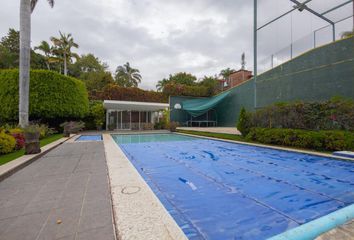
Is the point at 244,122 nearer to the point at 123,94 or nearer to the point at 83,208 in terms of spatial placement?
the point at 83,208

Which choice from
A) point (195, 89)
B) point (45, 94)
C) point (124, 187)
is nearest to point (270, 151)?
→ point (124, 187)

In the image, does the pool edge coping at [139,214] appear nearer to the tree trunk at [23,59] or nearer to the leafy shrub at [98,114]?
the tree trunk at [23,59]

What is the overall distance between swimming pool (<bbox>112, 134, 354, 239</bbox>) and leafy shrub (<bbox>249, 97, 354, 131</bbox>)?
2389 mm

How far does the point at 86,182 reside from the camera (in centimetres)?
368

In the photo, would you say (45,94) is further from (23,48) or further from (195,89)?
(195,89)

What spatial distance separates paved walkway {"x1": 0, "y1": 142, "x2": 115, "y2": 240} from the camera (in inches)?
79.4

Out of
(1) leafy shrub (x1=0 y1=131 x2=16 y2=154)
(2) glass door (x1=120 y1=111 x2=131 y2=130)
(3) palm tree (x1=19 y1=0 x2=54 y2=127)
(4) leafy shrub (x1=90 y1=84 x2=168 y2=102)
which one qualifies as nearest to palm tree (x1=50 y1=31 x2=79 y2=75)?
(4) leafy shrub (x1=90 y1=84 x2=168 y2=102)

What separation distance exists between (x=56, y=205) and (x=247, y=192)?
135 inches

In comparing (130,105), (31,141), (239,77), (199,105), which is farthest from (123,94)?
(239,77)

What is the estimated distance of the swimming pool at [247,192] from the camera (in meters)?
2.59

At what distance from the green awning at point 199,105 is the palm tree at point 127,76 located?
18.1 m

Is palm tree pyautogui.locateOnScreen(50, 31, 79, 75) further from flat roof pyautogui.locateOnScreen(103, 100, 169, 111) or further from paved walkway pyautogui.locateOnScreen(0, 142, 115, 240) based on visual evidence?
paved walkway pyautogui.locateOnScreen(0, 142, 115, 240)

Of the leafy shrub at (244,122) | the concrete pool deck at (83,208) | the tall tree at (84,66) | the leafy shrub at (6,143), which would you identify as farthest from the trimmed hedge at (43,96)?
the tall tree at (84,66)

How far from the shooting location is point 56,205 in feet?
8.80
